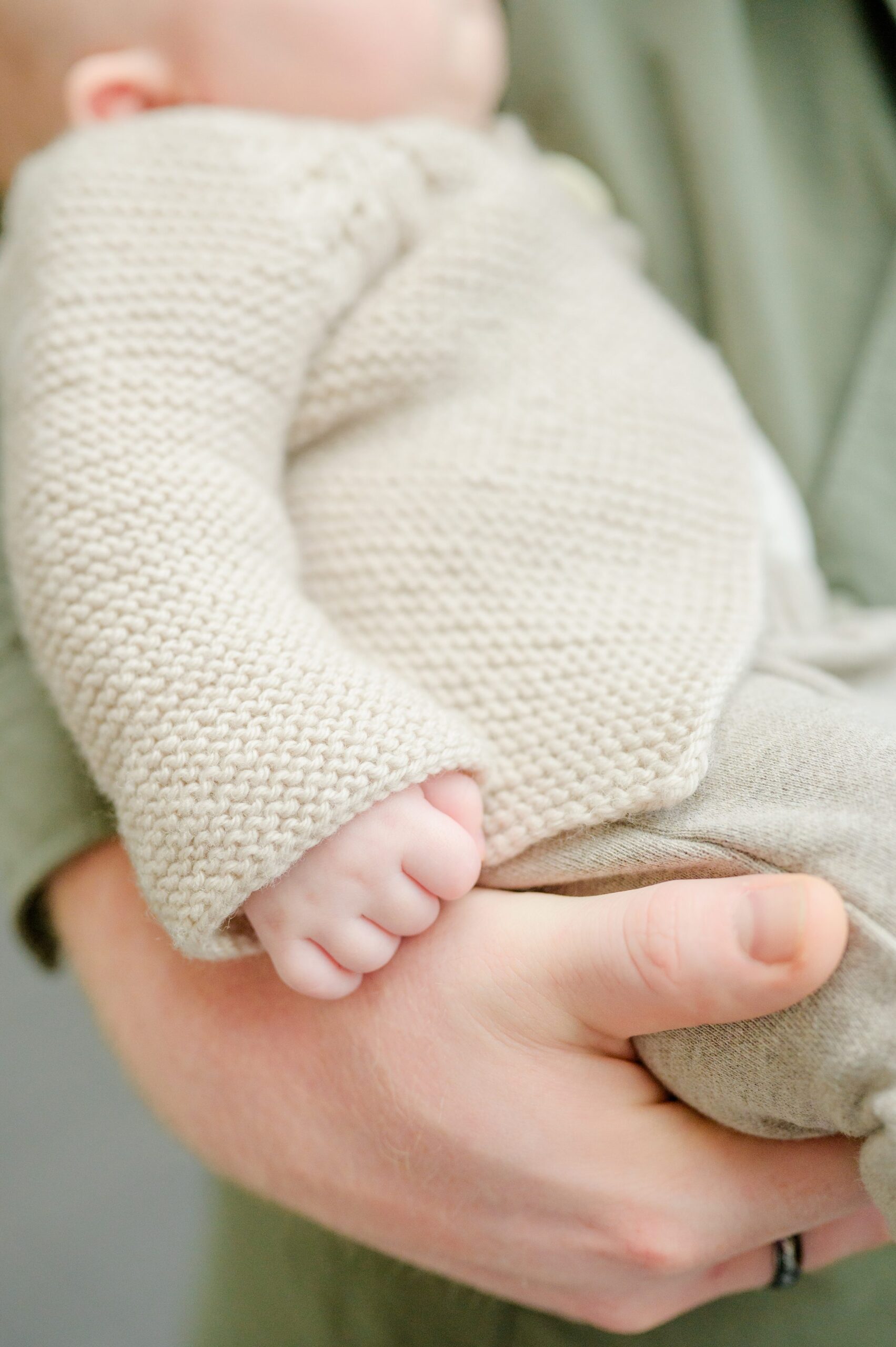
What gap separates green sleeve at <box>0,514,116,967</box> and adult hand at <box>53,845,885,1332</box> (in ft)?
0.42

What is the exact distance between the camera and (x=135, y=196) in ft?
2.13

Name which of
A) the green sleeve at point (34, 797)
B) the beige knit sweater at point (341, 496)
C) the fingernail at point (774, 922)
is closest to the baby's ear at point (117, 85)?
the beige knit sweater at point (341, 496)

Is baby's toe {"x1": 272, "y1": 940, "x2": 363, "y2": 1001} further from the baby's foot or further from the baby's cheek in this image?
the baby's cheek

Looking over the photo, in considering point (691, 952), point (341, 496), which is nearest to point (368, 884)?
point (691, 952)

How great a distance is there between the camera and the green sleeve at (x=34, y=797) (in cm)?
71

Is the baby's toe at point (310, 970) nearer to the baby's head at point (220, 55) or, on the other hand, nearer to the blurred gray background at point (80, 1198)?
the baby's head at point (220, 55)

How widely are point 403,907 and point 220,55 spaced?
707 millimetres

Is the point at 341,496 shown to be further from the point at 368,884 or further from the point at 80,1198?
the point at 80,1198

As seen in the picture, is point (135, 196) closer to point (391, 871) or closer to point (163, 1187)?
point (391, 871)

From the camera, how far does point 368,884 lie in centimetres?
52

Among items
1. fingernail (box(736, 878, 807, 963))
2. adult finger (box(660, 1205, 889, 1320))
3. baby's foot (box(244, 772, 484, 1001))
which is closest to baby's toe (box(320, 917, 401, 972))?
baby's foot (box(244, 772, 484, 1001))

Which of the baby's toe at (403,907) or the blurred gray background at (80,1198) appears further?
the blurred gray background at (80,1198)

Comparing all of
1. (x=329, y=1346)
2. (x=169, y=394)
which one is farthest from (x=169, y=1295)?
(x=169, y=394)

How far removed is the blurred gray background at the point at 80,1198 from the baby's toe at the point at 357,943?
116 cm
